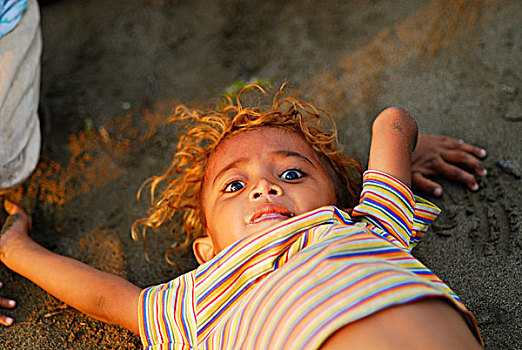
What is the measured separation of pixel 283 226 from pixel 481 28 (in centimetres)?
183

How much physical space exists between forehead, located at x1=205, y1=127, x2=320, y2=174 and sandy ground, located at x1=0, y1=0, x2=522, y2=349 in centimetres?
50

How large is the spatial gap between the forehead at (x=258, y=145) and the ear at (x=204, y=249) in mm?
235

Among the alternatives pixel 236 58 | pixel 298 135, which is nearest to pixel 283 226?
pixel 298 135

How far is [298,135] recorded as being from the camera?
179 cm

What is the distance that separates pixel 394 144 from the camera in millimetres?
1740

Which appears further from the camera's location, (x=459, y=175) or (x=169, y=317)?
(x=459, y=175)

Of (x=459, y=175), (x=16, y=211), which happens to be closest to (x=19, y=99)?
(x=16, y=211)

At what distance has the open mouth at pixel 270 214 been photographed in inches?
59.2

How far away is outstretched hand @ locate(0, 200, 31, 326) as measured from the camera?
6.02 feet

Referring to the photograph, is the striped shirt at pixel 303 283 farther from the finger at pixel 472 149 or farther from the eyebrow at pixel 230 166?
the finger at pixel 472 149

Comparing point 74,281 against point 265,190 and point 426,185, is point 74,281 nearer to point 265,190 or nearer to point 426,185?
point 265,190

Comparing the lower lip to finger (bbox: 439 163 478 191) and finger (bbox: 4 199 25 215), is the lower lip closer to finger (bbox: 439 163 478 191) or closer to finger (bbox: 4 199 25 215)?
finger (bbox: 439 163 478 191)

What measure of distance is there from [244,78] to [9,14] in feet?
3.77

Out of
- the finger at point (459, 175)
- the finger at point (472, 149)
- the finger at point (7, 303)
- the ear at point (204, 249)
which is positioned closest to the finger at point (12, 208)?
the finger at point (7, 303)
